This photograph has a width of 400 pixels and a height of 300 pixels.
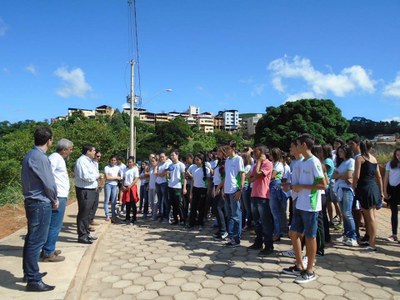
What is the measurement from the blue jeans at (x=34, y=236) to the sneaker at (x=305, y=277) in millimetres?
3221

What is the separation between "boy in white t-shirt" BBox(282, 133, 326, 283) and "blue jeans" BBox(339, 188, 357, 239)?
185 cm

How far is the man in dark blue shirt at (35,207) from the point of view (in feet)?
12.2

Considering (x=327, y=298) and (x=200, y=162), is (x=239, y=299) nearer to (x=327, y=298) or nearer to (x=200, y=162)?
(x=327, y=298)

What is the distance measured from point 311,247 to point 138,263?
2.73 m

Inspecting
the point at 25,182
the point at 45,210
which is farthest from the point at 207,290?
the point at 25,182

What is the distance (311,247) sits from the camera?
3988 millimetres

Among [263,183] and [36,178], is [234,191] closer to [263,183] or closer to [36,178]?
[263,183]

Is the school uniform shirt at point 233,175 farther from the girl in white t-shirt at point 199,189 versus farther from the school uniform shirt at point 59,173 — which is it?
the school uniform shirt at point 59,173

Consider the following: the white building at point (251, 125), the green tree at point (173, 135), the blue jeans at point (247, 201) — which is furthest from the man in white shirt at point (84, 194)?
the white building at point (251, 125)

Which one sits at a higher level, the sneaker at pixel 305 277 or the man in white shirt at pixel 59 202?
the man in white shirt at pixel 59 202

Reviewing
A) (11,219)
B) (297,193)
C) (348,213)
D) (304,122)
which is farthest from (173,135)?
(297,193)

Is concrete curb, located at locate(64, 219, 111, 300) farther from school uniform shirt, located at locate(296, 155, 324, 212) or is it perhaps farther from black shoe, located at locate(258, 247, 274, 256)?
school uniform shirt, located at locate(296, 155, 324, 212)

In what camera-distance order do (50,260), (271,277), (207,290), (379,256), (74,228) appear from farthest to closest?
1. (74,228)
2. (379,256)
3. (50,260)
4. (271,277)
5. (207,290)

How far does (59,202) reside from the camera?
4844mm
